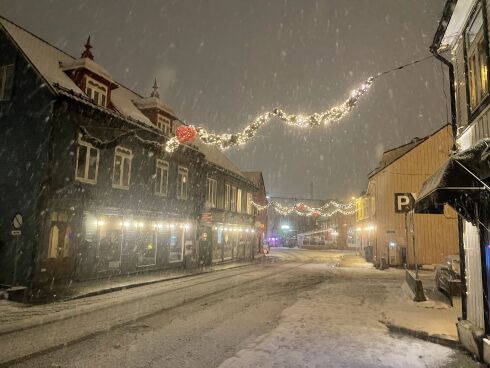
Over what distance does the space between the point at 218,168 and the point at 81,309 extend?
18913mm

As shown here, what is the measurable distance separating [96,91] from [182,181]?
8086mm

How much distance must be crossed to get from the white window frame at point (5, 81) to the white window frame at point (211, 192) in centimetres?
1480

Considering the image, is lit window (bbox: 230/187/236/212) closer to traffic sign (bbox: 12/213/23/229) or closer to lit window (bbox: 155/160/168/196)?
lit window (bbox: 155/160/168/196)

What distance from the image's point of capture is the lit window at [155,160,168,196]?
71.3 feet

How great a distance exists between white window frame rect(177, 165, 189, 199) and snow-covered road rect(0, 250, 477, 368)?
1124 centimetres

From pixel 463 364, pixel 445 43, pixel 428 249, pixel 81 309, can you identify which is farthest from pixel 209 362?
pixel 428 249

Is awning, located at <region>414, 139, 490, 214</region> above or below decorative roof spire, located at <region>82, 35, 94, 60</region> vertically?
below

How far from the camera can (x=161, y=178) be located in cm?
2211

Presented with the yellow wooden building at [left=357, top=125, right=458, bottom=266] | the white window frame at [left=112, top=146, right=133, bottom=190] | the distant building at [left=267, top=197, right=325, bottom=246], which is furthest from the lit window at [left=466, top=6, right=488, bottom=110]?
the distant building at [left=267, top=197, right=325, bottom=246]

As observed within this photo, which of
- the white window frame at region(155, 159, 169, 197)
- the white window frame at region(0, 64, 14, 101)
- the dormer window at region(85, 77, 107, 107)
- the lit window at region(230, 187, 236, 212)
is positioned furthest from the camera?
the lit window at region(230, 187, 236, 212)

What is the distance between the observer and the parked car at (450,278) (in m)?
13.2

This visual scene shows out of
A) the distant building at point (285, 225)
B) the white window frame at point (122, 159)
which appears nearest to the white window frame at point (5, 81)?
the white window frame at point (122, 159)

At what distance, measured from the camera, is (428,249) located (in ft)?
91.8

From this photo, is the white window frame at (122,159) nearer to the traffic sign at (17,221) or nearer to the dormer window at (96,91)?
the dormer window at (96,91)
